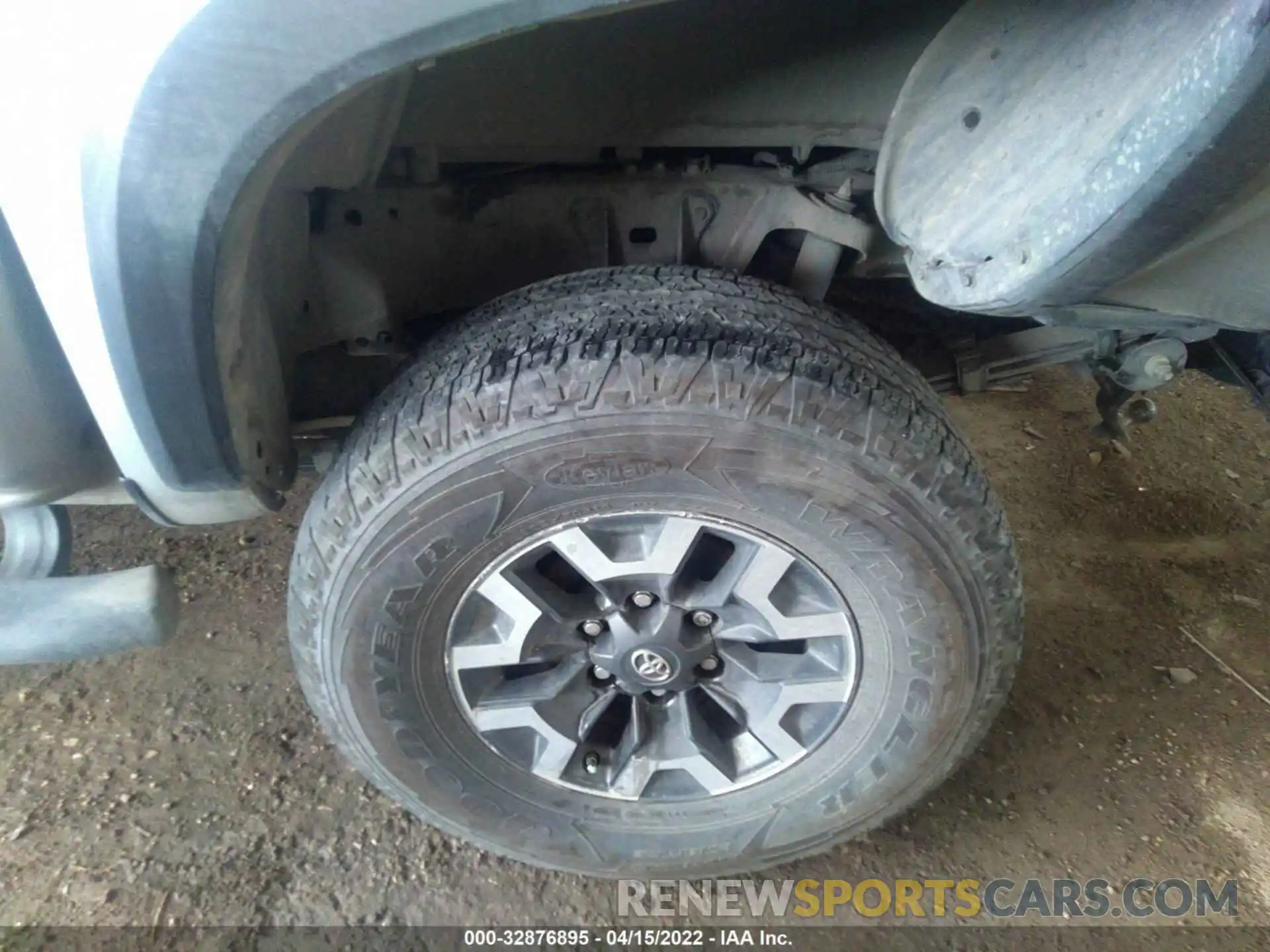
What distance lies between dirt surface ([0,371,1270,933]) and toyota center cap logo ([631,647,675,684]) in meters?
0.54

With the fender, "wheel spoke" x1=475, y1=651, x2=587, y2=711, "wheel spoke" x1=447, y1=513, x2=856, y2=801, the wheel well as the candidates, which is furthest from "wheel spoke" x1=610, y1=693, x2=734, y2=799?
the fender

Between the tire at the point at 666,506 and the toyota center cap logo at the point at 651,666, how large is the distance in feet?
0.87

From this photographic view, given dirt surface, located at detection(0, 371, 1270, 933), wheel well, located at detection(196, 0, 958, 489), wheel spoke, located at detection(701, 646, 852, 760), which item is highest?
wheel well, located at detection(196, 0, 958, 489)

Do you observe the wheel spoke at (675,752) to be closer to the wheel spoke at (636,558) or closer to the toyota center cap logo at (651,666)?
the toyota center cap logo at (651,666)

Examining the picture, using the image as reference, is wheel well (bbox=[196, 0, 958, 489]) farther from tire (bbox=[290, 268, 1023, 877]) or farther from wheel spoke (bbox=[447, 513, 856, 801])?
wheel spoke (bbox=[447, 513, 856, 801])

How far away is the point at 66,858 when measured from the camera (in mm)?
1812

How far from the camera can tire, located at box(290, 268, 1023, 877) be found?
133 centimetres

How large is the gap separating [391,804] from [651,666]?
30.1 inches

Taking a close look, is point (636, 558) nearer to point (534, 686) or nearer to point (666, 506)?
point (666, 506)

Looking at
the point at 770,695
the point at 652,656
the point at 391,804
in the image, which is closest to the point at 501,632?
the point at 652,656

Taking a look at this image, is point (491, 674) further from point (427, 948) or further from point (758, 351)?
point (758, 351)

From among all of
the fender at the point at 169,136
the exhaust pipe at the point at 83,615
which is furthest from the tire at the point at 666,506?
the fender at the point at 169,136

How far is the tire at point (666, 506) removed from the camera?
4.37 ft

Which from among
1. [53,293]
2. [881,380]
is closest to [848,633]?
[881,380]
